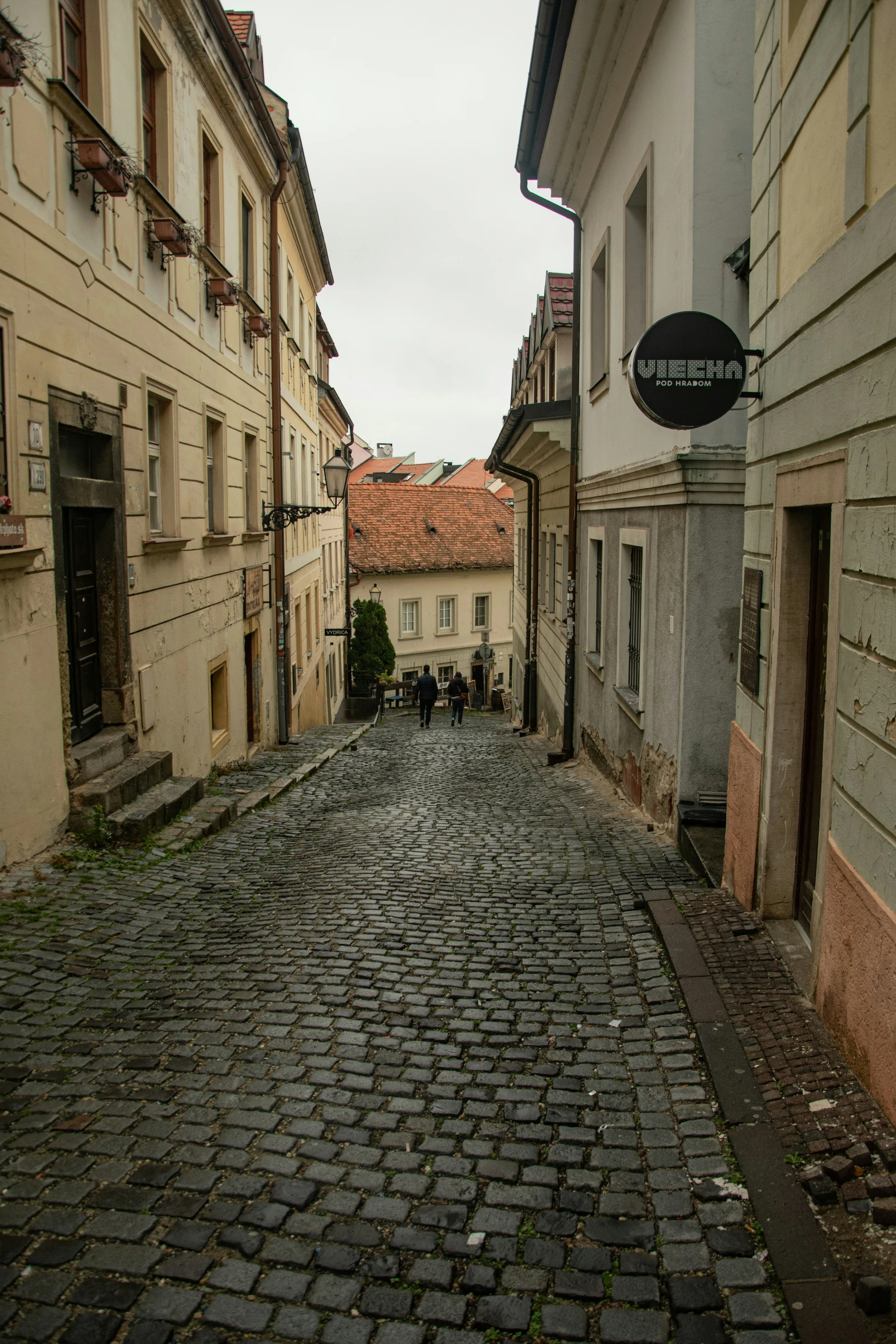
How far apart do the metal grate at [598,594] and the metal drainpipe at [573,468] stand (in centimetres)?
102

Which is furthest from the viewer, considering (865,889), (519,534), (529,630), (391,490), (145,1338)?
(391,490)

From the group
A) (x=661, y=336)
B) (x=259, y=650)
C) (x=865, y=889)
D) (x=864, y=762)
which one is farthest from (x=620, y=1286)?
(x=259, y=650)

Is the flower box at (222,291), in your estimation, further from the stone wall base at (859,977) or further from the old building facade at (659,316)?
the stone wall base at (859,977)

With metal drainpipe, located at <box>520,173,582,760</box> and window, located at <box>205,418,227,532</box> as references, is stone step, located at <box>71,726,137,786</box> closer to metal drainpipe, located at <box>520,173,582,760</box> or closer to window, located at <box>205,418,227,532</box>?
Result: window, located at <box>205,418,227,532</box>

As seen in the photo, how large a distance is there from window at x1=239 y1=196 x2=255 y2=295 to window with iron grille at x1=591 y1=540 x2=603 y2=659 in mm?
6147

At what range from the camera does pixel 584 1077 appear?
13.5 ft

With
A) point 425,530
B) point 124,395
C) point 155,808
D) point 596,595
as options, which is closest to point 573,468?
point 596,595

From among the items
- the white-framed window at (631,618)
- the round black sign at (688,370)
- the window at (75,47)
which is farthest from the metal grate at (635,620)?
the window at (75,47)

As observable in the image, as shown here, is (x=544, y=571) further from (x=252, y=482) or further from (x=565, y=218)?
(x=565, y=218)

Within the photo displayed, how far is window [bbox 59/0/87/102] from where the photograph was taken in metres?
7.23

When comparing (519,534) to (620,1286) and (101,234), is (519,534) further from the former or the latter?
(620,1286)

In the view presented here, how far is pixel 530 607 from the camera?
21109 millimetres

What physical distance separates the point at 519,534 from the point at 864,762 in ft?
76.7

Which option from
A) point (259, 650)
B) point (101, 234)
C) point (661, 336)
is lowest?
point (259, 650)
